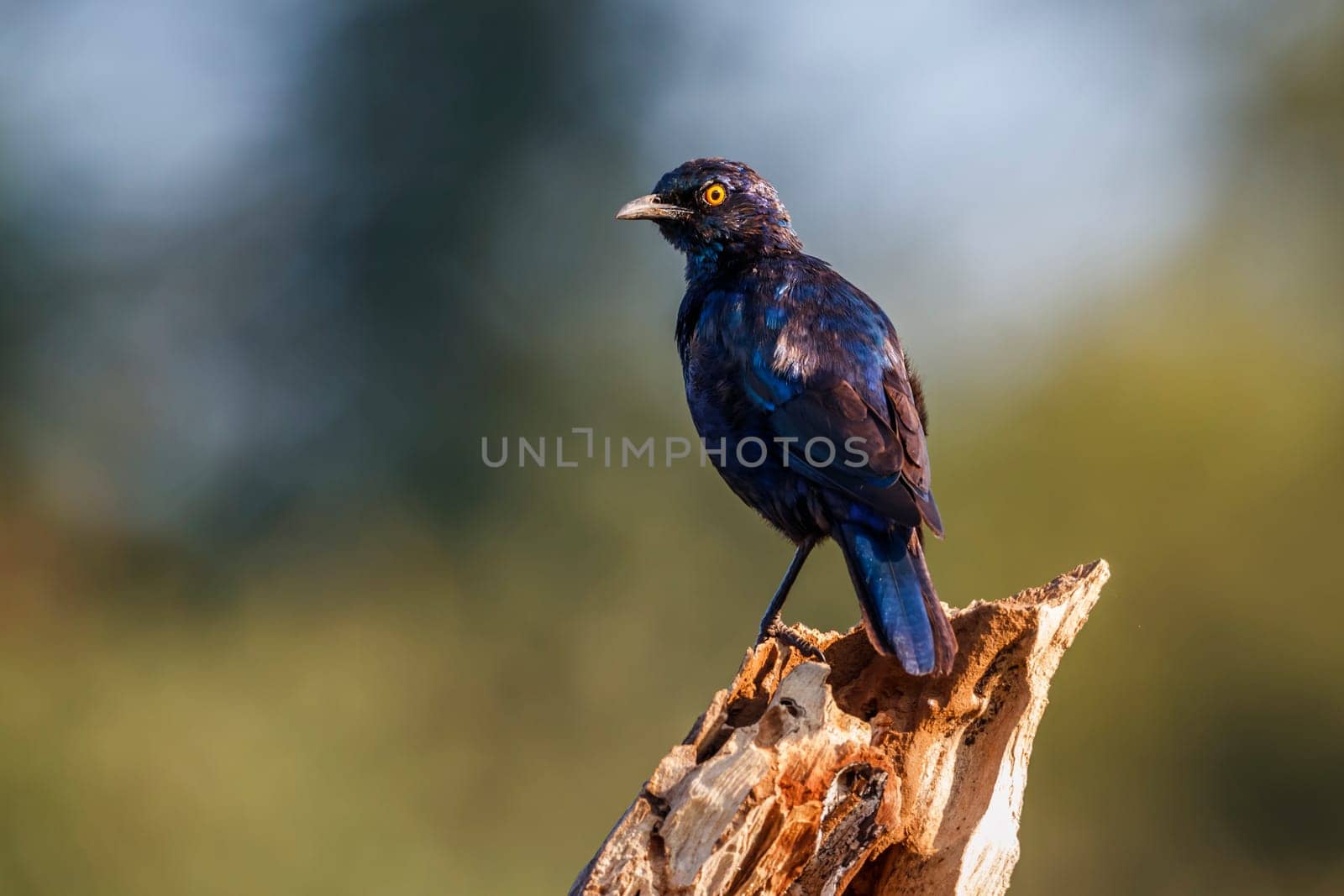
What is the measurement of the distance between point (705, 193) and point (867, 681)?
267 centimetres

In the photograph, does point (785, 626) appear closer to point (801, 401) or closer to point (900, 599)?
point (900, 599)

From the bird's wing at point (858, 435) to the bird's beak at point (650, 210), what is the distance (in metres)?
1.26

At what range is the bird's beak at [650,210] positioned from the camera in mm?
5887

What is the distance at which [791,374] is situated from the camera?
4.91 m

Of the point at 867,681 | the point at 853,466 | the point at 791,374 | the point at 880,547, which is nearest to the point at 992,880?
the point at 867,681

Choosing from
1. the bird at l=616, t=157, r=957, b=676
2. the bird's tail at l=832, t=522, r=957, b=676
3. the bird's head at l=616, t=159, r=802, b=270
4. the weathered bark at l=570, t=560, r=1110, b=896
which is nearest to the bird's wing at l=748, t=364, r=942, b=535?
the bird at l=616, t=157, r=957, b=676

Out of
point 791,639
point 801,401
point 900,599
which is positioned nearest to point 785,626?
point 791,639

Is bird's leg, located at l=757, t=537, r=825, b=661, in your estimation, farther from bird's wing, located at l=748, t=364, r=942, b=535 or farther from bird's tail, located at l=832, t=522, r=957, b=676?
bird's wing, located at l=748, t=364, r=942, b=535

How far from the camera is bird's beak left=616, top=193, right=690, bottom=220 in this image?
5.89 metres

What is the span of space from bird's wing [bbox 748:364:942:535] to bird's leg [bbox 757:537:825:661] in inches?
20.5

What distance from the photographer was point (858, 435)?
183 inches

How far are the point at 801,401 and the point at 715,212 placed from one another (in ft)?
4.74

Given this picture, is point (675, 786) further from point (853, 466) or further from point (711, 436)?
point (711, 436)

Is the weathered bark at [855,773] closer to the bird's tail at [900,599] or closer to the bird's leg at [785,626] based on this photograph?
the bird's leg at [785,626]
